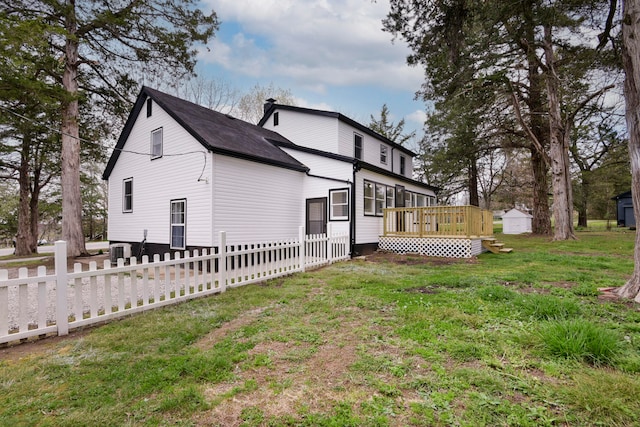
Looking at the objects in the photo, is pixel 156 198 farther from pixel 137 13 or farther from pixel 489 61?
pixel 489 61

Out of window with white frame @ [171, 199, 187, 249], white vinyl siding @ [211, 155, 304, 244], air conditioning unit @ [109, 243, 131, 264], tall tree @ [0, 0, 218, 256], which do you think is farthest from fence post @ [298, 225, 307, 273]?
tall tree @ [0, 0, 218, 256]

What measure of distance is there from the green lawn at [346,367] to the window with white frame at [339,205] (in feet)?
21.4

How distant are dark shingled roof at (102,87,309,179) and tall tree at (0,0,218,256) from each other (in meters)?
1.96

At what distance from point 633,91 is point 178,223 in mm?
11343

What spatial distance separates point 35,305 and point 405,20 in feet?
29.3

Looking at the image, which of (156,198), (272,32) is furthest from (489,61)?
(156,198)

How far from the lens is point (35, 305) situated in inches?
204

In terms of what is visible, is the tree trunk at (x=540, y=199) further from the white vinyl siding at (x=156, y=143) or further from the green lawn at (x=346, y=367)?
the white vinyl siding at (x=156, y=143)

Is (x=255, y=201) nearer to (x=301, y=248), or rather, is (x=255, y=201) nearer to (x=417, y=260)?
(x=301, y=248)

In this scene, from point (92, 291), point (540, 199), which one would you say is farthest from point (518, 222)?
point (92, 291)

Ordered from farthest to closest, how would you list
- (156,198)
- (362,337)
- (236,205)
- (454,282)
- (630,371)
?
(156,198) < (236,205) < (454,282) < (362,337) < (630,371)

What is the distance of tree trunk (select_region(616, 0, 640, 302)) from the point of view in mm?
4574

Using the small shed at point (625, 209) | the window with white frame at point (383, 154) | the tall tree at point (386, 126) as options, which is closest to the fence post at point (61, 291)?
the window with white frame at point (383, 154)

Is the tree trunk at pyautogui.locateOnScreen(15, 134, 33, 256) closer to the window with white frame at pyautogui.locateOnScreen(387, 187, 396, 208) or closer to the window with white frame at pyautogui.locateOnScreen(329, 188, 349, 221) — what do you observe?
the window with white frame at pyautogui.locateOnScreen(329, 188, 349, 221)
